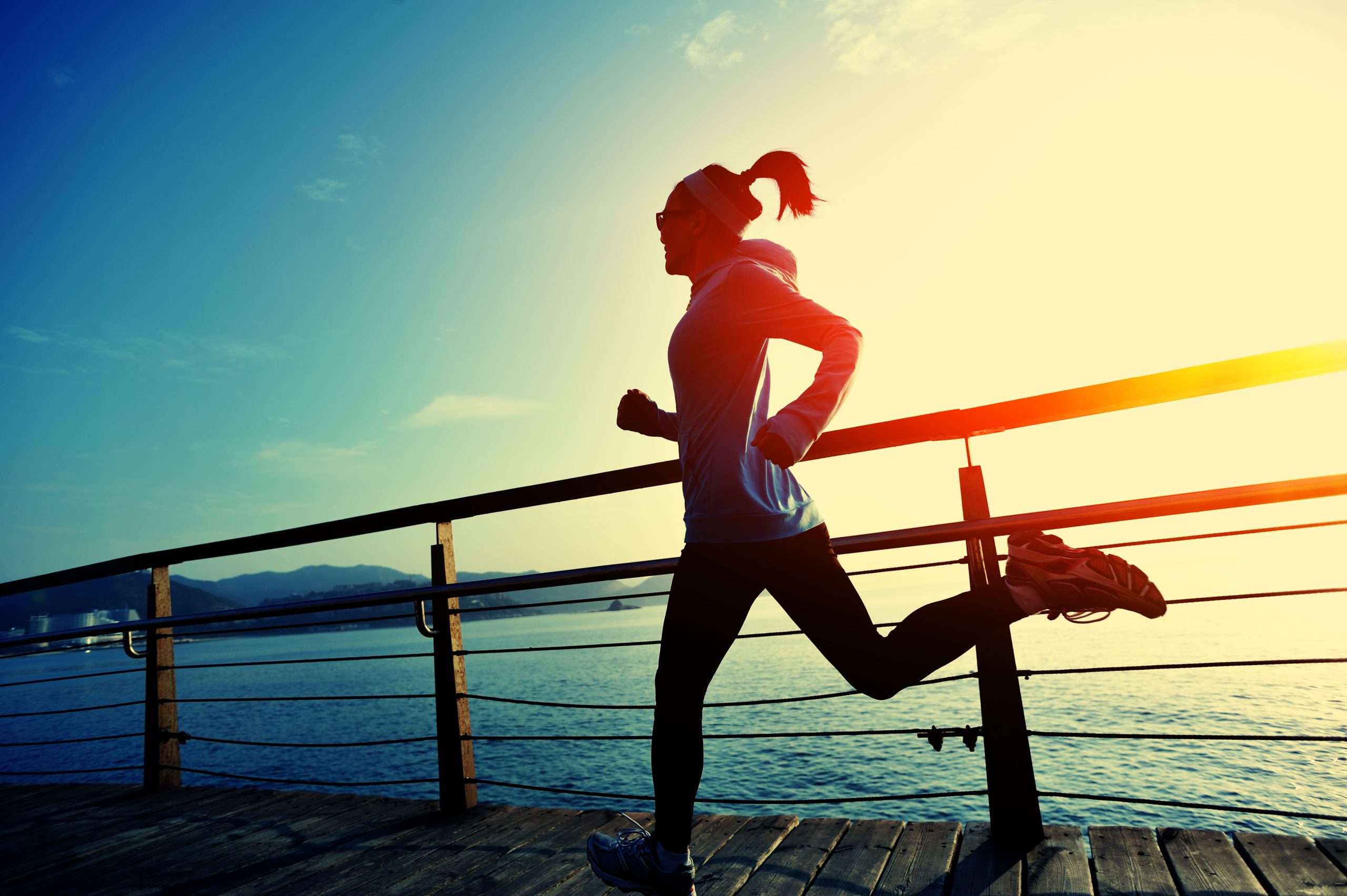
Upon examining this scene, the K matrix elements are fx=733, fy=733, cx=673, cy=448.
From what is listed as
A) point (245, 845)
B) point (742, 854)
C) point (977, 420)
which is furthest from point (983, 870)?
point (245, 845)

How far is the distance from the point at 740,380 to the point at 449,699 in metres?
1.79

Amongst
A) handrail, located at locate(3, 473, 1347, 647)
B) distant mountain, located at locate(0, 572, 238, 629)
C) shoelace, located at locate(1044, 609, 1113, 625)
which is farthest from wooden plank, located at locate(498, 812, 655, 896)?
distant mountain, located at locate(0, 572, 238, 629)

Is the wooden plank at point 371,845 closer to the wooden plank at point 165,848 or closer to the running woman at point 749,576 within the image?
the wooden plank at point 165,848

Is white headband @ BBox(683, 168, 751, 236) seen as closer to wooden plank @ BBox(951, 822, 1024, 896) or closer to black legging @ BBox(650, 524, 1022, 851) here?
black legging @ BBox(650, 524, 1022, 851)

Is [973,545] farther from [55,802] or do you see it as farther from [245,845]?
[55,802]

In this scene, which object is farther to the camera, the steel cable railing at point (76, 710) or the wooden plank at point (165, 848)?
the steel cable railing at point (76, 710)

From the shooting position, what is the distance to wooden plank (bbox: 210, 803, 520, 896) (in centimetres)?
203

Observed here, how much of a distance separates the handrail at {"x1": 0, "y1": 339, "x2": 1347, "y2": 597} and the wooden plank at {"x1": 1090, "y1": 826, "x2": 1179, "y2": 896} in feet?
3.19

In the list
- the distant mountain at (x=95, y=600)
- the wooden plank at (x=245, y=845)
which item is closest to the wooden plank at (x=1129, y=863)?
the wooden plank at (x=245, y=845)

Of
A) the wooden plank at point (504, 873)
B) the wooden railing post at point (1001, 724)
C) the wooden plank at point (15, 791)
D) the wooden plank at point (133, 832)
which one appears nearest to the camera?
the wooden railing post at point (1001, 724)

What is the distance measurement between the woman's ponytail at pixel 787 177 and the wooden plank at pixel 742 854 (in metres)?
1.53

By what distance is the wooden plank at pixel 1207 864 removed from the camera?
1.43 metres

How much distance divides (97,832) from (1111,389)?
3.70 metres

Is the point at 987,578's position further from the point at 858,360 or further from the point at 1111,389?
the point at 858,360
